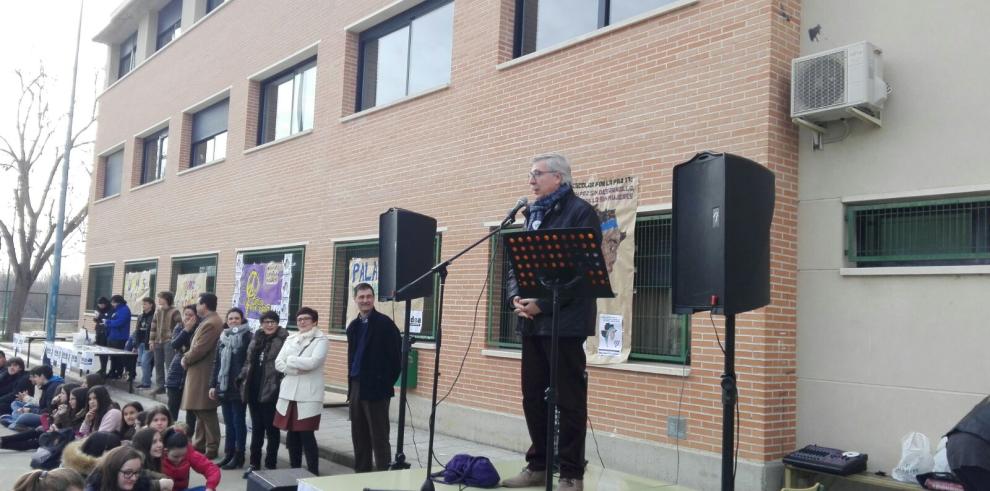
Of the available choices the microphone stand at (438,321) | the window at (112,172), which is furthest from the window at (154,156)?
the microphone stand at (438,321)

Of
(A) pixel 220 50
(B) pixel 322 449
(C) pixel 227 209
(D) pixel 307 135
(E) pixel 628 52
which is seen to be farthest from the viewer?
(A) pixel 220 50

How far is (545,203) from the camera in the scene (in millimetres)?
4941

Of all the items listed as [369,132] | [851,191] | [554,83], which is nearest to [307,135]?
[369,132]

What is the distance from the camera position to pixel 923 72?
6250mm

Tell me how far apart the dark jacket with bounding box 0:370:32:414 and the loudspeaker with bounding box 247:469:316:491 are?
22.9ft

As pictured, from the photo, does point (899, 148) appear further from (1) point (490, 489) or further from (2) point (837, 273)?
(1) point (490, 489)

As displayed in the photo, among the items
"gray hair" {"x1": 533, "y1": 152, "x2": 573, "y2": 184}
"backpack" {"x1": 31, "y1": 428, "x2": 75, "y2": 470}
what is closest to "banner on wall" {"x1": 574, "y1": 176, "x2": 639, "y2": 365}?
"gray hair" {"x1": 533, "y1": 152, "x2": 573, "y2": 184}

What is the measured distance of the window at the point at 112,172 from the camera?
22422mm

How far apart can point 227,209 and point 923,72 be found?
12965 mm

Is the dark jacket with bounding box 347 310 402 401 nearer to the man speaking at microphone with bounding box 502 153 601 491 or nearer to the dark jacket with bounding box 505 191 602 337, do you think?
the man speaking at microphone with bounding box 502 153 601 491

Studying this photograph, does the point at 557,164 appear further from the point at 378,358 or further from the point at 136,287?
the point at 136,287

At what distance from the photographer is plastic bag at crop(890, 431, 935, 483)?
5781 mm

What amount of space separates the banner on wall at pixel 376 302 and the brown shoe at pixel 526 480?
562cm

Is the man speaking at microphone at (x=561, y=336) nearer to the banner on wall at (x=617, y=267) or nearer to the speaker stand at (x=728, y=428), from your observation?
the speaker stand at (x=728, y=428)
